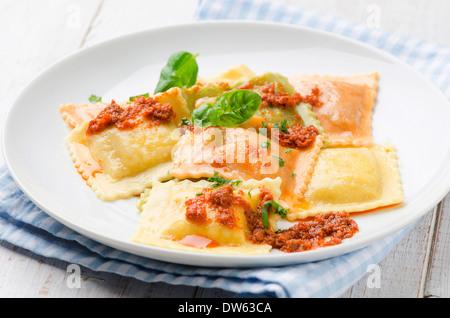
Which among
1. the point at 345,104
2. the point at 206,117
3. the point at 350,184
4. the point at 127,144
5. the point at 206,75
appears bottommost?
the point at 127,144

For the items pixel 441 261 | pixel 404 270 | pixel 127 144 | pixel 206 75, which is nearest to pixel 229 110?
pixel 127 144

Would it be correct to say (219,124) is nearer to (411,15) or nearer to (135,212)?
(135,212)

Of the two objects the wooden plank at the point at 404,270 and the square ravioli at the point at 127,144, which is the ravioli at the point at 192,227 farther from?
the wooden plank at the point at 404,270

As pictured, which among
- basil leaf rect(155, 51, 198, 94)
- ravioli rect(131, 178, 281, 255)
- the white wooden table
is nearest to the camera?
ravioli rect(131, 178, 281, 255)

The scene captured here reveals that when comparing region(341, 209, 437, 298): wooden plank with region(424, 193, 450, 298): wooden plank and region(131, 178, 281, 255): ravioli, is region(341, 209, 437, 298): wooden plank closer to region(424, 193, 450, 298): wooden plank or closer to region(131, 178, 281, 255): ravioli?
region(424, 193, 450, 298): wooden plank

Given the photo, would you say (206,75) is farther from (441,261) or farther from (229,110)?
(441,261)

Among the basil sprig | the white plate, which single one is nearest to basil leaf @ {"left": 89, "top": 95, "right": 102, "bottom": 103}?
the white plate
